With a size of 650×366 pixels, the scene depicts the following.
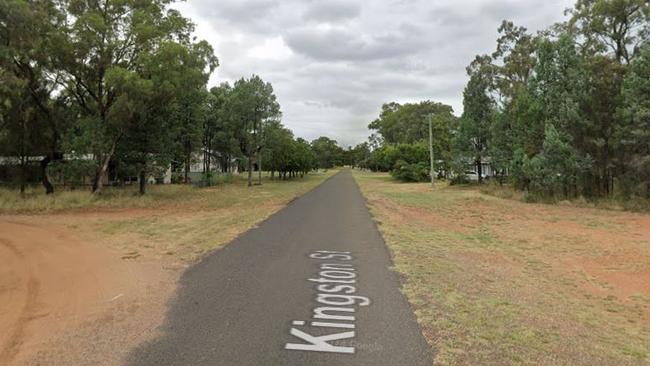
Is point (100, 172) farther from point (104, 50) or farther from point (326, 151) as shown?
point (326, 151)

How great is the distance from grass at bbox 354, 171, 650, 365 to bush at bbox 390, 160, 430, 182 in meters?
44.4

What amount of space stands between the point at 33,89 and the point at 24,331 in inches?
993

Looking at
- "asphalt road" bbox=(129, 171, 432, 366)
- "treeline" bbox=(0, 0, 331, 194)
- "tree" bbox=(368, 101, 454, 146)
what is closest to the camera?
"asphalt road" bbox=(129, 171, 432, 366)

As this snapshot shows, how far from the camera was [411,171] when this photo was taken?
198ft

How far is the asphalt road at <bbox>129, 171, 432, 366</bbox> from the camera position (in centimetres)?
431

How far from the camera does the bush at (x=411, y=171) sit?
60.2 m

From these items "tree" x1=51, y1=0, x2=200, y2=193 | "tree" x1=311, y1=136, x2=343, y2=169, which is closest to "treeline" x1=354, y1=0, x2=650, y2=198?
"tree" x1=51, y1=0, x2=200, y2=193

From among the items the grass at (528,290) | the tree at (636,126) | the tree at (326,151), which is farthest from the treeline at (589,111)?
the tree at (326,151)

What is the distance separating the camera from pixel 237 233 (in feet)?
41.7

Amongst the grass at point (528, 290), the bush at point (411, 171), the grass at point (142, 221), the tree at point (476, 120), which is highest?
the tree at point (476, 120)

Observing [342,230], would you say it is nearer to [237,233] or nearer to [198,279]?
[237,233]

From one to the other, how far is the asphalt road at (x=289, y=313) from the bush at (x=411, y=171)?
2014 inches

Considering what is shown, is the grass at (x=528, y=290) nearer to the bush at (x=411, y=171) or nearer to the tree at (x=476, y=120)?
the tree at (x=476, y=120)

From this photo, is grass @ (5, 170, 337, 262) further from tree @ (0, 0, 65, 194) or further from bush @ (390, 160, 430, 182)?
bush @ (390, 160, 430, 182)
